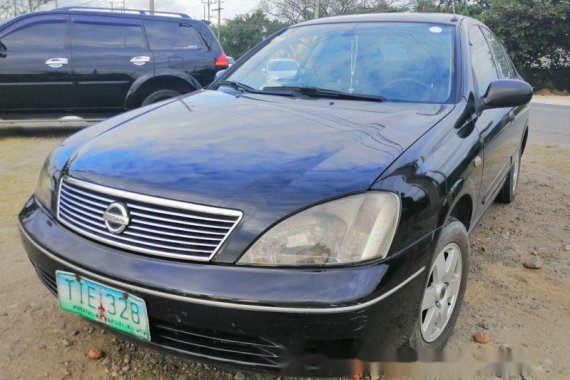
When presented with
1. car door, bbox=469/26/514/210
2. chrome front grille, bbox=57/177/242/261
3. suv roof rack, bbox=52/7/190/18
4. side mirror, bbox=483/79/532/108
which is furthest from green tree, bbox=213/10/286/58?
chrome front grille, bbox=57/177/242/261

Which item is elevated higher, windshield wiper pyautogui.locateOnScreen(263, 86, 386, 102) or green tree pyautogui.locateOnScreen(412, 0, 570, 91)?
windshield wiper pyautogui.locateOnScreen(263, 86, 386, 102)

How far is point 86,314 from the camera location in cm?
195

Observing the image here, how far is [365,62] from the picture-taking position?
3035 mm

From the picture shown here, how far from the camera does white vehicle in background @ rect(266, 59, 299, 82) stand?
3182 mm

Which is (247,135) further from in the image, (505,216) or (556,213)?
(556,213)

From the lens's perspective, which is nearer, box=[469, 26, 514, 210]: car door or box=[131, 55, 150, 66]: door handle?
box=[469, 26, 514, 210]: car door

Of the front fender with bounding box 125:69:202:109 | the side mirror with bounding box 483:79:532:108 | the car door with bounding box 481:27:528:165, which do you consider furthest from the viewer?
the front fender with bounding box 125:69:202:109

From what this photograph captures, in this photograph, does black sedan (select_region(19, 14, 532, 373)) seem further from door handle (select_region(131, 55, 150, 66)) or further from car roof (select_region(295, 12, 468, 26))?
door handle (select_region(131, 55, 150, 66))

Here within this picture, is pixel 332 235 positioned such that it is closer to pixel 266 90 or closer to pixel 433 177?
pixel 433 177

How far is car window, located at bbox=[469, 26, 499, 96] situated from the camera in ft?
10.1

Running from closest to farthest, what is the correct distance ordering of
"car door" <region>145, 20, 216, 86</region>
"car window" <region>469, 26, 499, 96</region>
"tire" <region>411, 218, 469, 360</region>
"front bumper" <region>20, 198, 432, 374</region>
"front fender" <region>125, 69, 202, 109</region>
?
1. "front bumper" <region>20, 198, 432, 374</region>
2. "tire" <region>411, 218, 469, 360</region>
3. "car window" <region>469, 26, 499, 96</region>
4. "front fender" <region>125, 69, 202, 109</region>
5. "car door" <region>145, 20, 216, 86</region>

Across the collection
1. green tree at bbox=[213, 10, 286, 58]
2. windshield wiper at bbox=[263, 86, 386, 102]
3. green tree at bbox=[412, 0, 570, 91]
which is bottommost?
green tree at bbox=[213, 10, 286, 58]

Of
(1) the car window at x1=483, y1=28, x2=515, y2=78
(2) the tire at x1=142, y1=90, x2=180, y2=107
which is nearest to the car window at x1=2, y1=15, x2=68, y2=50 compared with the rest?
(2) the tire at x1=142, y1=90, x2=180, y2=107

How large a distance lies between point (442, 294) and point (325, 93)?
4.08 ft
